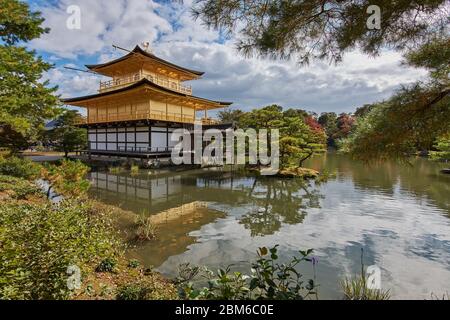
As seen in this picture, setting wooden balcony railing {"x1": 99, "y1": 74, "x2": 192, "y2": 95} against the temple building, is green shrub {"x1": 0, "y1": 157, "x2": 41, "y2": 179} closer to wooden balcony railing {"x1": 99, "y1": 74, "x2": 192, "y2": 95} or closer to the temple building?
the temple building

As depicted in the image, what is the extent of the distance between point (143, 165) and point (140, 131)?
3621 mm

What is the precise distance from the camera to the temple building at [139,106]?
20.3m

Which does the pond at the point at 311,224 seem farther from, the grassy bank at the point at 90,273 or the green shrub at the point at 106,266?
the green shrub at the point at 106,266

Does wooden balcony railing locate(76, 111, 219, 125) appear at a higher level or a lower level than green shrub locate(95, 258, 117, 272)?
higher

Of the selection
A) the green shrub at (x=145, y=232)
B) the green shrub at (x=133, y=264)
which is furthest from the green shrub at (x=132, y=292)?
the green shrub at (x=145, y=232)

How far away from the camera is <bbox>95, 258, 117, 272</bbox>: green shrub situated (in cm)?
434

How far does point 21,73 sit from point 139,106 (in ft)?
41.2

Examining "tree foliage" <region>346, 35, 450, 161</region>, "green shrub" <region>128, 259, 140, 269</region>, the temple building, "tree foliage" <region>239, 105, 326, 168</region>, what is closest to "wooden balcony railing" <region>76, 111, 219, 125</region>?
the temple building

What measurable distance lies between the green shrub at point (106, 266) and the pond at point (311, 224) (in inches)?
34.9

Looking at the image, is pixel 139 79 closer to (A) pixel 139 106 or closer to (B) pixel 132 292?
(A) pixel 139 106

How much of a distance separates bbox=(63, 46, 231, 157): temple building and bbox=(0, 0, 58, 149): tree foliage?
9.68 metres

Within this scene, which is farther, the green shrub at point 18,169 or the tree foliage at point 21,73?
the green shrub at point 18,169
